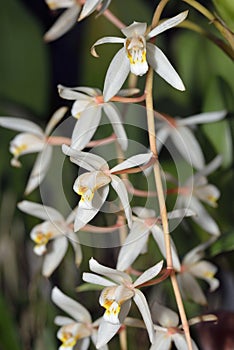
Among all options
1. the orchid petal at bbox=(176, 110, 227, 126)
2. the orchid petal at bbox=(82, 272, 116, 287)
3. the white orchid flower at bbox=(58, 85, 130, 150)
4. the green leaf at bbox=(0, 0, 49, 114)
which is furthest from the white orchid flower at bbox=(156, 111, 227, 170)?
the green leaf at bbox=(0, 0, 49, 114)

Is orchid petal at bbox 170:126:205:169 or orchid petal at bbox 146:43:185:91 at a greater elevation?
orchid petal at bbox 146:43:185:91

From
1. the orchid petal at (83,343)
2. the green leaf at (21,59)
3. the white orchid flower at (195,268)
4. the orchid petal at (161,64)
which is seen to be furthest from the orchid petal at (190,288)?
the green leaf at (21,59)

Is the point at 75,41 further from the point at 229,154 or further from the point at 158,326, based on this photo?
the point at 158,326

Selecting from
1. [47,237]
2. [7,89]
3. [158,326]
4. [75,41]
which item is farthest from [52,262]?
[75,41]

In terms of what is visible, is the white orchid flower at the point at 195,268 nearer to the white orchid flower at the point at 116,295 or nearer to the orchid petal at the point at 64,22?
the white orchid flower at the point at 116,295

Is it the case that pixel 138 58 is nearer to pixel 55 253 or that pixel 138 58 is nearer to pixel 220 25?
pixel 220 25

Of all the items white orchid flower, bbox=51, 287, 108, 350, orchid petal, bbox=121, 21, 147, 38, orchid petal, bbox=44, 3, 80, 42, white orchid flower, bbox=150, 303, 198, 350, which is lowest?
white orchid flower, bbox=150, 303, 198, 350

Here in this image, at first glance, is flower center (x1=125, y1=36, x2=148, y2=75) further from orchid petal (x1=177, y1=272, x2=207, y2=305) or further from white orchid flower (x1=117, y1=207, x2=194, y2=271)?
orchid petal (x1=177, y1=272, x2=207, y2=305)
